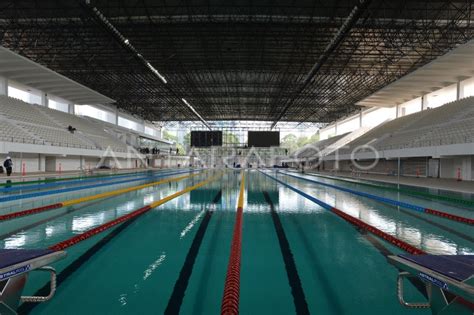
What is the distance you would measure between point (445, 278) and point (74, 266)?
11.5ft

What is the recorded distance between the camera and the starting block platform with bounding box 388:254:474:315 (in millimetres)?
1506

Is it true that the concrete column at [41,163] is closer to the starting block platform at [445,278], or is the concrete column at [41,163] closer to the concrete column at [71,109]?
the concrete column at [71,109]

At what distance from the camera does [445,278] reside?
160cm

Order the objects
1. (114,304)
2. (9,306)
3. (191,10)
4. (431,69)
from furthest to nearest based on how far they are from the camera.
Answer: (431,69) → (191,10) → (114,304) → (9,306)

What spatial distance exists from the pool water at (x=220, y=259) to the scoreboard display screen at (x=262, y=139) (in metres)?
25.2

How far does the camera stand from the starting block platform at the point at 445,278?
1506mm

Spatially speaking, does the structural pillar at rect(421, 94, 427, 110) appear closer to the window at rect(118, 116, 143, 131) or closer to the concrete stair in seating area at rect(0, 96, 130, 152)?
the concrete stair in seating area at rect(0, 96, 130, 152)

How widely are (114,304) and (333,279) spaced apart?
2.13 m

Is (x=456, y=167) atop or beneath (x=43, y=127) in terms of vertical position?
beneath

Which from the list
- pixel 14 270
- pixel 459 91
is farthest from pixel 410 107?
pixel 14 270

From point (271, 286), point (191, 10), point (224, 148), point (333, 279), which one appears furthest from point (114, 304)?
point (224, 148)

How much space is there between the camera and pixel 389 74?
71.0 feet

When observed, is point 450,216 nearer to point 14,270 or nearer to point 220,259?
point 220,259

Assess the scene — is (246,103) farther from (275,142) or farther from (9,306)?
(9,306)
